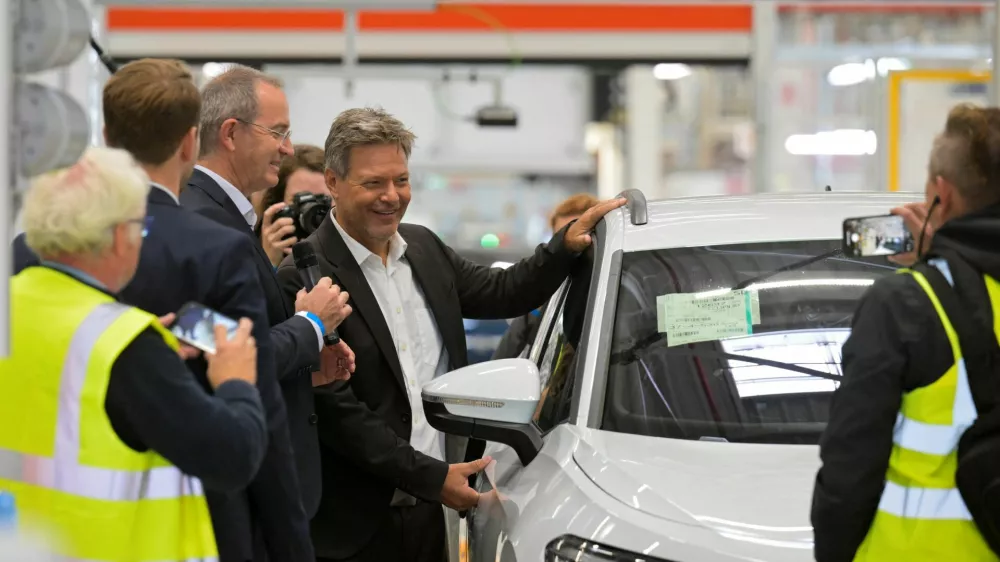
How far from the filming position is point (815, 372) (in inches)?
126

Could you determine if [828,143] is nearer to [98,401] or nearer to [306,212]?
[306,212]

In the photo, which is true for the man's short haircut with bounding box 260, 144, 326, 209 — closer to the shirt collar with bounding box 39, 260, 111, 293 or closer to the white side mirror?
the white side mirror

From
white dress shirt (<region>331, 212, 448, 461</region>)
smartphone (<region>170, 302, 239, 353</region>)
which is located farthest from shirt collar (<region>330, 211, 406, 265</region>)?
smartphone (<region>170, 302, 239, 353</region>)

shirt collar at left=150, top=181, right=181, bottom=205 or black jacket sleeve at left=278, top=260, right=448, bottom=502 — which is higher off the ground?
shirt collar at left=150, top=181, right=181, bottom=205

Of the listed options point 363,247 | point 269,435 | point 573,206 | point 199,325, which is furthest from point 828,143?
point 199,325

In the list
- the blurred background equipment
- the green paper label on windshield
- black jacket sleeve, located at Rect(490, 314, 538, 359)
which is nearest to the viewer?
the blurred background equipment

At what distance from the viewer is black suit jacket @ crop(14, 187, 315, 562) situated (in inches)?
104

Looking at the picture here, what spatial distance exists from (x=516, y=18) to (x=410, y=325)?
25.1 feet

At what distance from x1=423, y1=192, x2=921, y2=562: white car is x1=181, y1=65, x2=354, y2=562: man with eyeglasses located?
0.94ft

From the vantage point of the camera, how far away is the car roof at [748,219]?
3.57 meters

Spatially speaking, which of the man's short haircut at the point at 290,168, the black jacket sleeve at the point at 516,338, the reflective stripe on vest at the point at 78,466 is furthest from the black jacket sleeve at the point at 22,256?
the black jacket sleeve at the point at 516,338

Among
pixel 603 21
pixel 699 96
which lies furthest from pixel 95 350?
pixel 699 96

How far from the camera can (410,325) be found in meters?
4.01

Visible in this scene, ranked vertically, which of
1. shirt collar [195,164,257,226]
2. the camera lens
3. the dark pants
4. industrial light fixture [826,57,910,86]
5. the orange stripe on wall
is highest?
the orange stripe on wall
